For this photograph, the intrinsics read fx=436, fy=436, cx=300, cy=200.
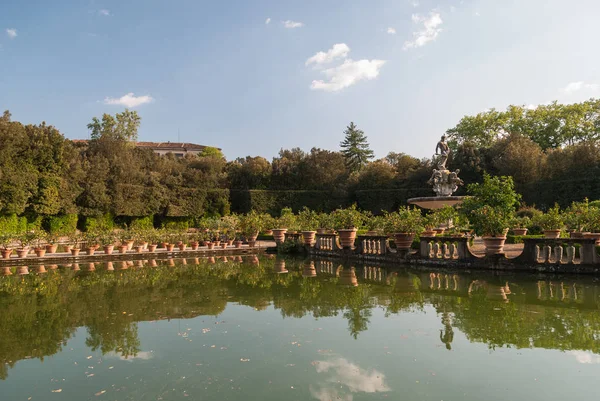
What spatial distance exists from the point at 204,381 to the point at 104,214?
2912 centimetres

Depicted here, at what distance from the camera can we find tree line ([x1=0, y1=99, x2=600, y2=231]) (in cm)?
2612

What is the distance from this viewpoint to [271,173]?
Answer: 129 ft

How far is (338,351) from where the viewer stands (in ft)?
16.6

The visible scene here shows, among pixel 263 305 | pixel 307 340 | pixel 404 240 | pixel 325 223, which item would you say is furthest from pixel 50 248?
pixel 307 340

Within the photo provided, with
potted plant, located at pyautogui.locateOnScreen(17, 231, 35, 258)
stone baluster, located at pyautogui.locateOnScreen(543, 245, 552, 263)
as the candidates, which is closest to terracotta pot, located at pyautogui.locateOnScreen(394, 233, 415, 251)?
stone baluster, located at pyautogui.locateOnScreen(543, 245, 552, 263)

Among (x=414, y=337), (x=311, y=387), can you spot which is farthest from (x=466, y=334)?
(x=311, y=387)

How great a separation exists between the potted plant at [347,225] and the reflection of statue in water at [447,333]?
876 centimetres

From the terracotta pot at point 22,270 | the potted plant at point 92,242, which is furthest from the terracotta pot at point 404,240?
the potted plant at point 92,242

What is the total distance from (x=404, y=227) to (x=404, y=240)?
62 centimetres

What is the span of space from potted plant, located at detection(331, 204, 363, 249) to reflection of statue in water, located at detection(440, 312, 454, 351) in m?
8.76

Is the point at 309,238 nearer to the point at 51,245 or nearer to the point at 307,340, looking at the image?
the point at 51,245

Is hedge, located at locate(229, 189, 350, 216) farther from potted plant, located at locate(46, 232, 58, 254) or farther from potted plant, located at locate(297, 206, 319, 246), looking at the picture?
potted plant, located at locate(46, 232, 58, 254)

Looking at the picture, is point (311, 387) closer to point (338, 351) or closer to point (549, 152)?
point (338, 351)

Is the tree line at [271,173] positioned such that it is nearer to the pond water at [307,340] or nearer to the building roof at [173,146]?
the pond water at [307,340]
